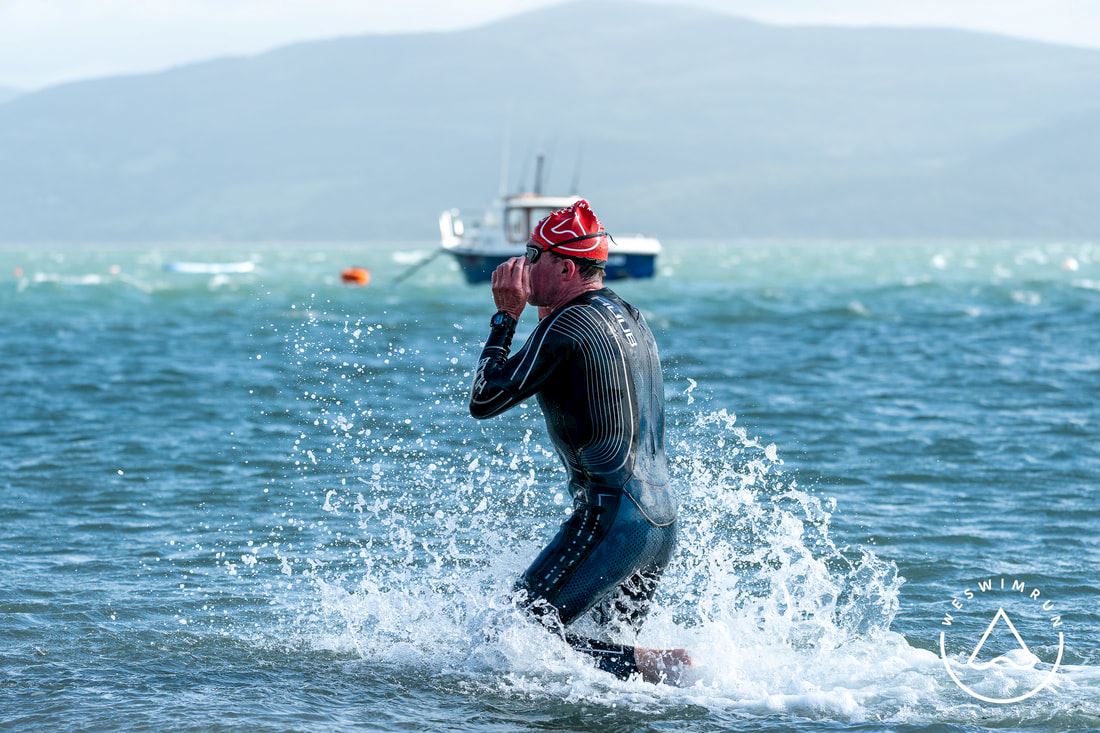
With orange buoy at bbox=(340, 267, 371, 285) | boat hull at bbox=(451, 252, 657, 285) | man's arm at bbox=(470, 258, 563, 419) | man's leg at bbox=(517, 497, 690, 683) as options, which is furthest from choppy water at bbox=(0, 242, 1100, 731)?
orange buoy at bbox=(340, 267, 371, 285)

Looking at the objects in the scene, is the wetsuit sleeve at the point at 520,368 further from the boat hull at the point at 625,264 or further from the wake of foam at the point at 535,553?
the boat hull at the point at 625,264

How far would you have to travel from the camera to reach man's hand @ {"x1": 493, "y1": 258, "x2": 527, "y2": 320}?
6133 millimetres

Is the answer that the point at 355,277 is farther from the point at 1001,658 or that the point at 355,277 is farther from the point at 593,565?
the point at 593,565

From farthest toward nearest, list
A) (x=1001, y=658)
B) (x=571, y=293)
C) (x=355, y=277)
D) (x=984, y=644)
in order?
(x=355, y=277)
(x=984, y=644)
(x=1001, y=658)
(x=571, y=293)

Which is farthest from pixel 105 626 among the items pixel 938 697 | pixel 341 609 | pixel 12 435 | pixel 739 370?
pixel 739 370

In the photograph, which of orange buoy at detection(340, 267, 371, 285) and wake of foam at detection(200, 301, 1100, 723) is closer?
wake of foam at detection(200, 301, 1100, 723)

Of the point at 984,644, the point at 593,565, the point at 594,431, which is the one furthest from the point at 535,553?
the point at 984,644

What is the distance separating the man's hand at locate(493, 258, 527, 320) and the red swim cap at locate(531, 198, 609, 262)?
14 centimetres

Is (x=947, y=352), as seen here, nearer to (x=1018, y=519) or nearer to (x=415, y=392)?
(x=415, y=392)

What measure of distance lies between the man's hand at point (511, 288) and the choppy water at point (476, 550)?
1.25 m

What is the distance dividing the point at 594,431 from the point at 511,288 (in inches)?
26.2

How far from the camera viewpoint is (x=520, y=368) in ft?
Result: 19.6

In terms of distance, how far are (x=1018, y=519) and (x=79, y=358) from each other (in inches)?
725

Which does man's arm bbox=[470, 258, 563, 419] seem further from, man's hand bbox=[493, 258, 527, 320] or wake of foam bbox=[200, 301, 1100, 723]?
wake of foam bbox=[200, 301, 1100, 723]
